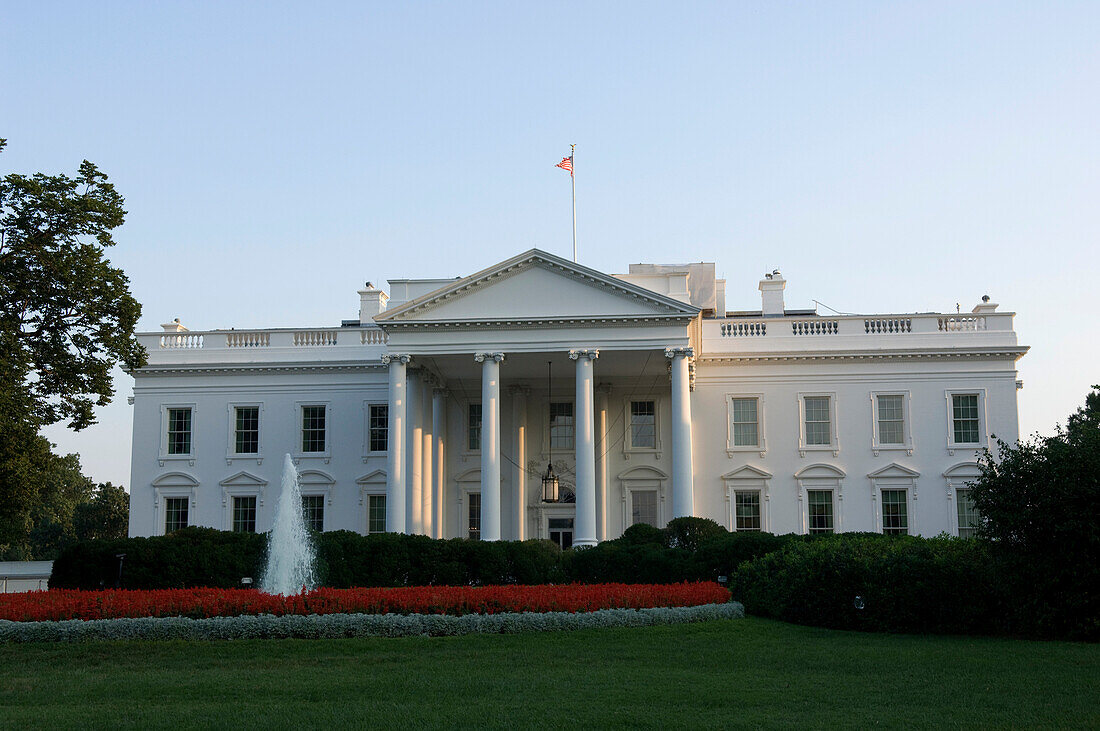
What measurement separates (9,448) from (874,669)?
2106cm

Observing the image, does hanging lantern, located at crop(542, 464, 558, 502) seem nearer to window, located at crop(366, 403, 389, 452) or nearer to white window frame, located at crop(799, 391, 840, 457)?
window, located at crop(366, 403, 389, 452)

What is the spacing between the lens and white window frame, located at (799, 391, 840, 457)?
38.7 metres

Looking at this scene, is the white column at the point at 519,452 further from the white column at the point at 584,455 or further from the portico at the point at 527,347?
the white column at the point at 584,455

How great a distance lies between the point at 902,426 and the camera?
3862 centimetres

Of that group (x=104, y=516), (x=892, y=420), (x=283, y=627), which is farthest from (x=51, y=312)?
(x=104, y=516)

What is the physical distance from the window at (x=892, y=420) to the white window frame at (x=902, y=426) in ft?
0.21

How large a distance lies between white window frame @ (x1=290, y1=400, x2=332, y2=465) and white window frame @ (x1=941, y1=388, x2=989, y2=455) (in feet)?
75.8

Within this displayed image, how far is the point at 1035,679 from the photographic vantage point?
1283 cm

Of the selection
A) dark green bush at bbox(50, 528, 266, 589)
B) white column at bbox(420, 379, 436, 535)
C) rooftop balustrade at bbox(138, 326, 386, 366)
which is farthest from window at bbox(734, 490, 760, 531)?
dark green bush at bbox(50, 528, 266, 589)

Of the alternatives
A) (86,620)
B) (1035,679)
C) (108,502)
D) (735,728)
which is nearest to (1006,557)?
(1035,679)

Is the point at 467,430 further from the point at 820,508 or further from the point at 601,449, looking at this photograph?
the point at 820,508

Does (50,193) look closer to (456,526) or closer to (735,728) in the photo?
(456,526)

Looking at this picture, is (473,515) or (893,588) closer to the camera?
(893,588)

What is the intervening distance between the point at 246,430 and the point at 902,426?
81.9ft
